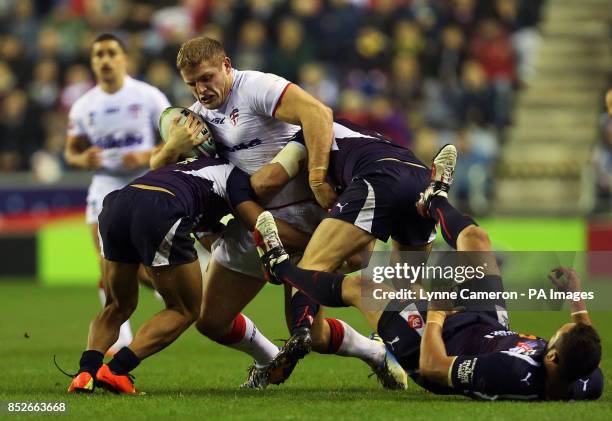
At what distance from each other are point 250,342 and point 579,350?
8.96 feet

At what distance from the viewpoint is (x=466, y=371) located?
7047mm

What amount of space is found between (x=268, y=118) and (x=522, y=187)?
458 inches

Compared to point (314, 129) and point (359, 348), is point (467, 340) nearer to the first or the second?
point (359, 348)

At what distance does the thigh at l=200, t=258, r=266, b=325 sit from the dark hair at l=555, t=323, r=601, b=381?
97.2 inches

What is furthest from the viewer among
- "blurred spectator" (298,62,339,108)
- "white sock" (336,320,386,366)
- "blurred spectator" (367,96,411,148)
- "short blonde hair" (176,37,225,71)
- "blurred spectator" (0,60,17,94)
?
"blurred spectator" (0,60,17,94)

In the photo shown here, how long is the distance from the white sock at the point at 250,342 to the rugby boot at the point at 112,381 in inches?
41.2

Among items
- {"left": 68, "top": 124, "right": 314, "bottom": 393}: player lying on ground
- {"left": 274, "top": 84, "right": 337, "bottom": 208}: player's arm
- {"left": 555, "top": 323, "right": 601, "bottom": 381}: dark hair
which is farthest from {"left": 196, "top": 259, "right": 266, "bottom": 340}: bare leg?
{"left": 555, "top": 323, "right": 601, "bottom": 381}: dark hair

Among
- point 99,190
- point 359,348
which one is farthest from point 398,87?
point 359,348

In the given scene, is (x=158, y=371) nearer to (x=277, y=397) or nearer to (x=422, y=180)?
(x=277, y=397)

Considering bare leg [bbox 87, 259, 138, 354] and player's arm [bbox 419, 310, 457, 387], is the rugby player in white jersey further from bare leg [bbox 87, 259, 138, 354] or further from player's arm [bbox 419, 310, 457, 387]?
player's arm [bbox 419, 310, 457, 387]

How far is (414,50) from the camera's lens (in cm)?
1988

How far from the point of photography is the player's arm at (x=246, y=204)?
8242mm

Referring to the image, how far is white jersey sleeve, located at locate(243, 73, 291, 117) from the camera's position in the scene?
824 cm

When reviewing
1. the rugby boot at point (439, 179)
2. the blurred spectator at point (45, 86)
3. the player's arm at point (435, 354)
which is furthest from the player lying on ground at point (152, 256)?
the blurred spectator at point (45, 86)
